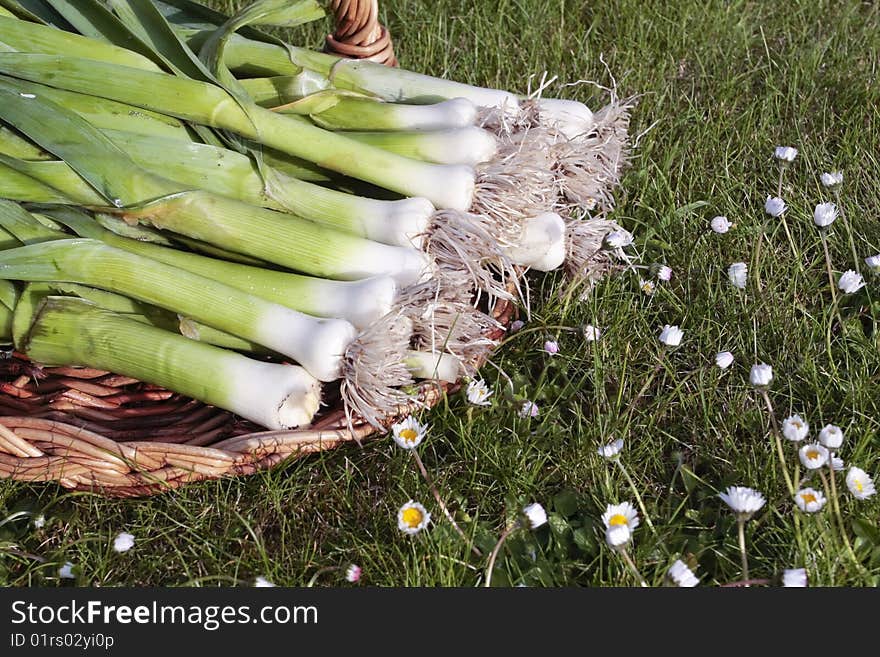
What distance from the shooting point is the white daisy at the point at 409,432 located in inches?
59.6

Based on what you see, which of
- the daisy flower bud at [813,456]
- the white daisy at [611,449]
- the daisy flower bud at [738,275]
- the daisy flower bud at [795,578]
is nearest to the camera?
the daisy flower bud at [795,578]

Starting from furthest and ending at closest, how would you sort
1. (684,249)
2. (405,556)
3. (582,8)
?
(582,8) < (684,249) < (405,556)

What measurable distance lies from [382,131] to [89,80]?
1.77ft

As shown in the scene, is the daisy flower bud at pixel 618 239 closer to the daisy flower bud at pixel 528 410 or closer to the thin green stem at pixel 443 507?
the daisy flower bud at pixel 528 410

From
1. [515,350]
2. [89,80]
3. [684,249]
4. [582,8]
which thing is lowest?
[515,350]

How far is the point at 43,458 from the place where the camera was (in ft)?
5.19

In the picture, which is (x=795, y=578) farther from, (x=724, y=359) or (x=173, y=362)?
(x=173, y=362)

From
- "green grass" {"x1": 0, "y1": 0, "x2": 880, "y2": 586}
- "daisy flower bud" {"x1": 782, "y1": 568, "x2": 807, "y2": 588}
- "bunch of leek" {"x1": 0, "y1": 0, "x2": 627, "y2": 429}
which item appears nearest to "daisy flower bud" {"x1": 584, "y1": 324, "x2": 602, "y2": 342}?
"green grass" {"x1": 0, "y1": 0, "x2": 880, "y2": 586}

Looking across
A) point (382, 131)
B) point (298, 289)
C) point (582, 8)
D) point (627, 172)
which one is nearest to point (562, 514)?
point (298, 289)

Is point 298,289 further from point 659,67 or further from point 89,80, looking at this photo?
point 659,67

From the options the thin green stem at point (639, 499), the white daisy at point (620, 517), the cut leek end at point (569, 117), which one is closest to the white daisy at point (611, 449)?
the thin green stem at point (639, 499)

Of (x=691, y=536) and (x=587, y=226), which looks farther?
(x=587, y=226)

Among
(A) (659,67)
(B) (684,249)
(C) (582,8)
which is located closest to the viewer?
(B) (684,249)

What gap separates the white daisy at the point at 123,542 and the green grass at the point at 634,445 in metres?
0.03
